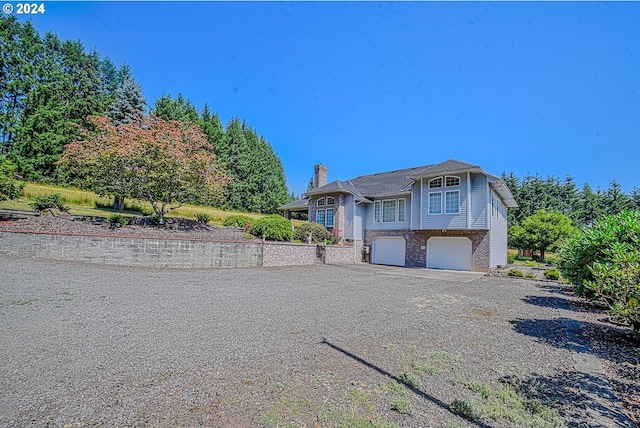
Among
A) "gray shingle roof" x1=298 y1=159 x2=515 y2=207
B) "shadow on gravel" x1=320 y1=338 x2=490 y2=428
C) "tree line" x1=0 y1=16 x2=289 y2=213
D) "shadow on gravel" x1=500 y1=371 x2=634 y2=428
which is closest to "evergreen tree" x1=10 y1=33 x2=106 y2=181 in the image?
"tree line" x1=0 y1=16 x2=289 y2=213

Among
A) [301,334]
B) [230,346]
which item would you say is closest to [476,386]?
[301,334]

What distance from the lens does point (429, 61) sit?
35.8 ft

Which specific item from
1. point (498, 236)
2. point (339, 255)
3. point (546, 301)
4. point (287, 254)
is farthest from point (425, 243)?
point (546, 301)

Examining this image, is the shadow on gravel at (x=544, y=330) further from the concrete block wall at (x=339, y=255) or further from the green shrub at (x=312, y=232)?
the green shrub at (x=312, y=232)

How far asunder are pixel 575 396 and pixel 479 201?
46.9 ft

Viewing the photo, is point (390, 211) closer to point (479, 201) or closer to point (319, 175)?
point (479, 201)

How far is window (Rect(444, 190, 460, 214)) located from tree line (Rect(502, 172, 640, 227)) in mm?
28579

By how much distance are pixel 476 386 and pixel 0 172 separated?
16656 millimetres

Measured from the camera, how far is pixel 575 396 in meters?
3.08

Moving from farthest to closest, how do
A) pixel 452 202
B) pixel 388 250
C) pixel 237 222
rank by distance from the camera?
pixel 388 250 → pixel 237 222 → pixel 452 202

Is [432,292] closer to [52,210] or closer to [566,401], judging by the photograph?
[566,401]

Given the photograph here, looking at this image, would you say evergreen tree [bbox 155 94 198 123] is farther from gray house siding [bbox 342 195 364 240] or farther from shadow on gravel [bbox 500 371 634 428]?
shadow on gravel [bbox 500 371 634 428]

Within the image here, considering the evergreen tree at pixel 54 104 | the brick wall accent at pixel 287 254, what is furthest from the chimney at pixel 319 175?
the evergreen tree at pixel 54 104

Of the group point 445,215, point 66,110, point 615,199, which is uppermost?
point 66,110
